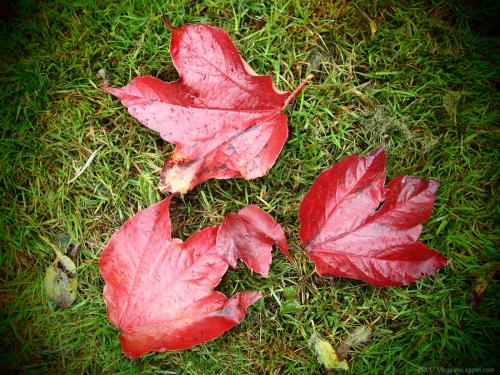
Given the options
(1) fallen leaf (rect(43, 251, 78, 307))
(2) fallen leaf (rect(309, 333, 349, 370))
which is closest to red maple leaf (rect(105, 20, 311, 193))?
(1) fallen leaf (rect(43, 251, 78, 307))

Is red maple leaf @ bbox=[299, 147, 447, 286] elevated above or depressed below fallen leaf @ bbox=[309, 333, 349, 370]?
above

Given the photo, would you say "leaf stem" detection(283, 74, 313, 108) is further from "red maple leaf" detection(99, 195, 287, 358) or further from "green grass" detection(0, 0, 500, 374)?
"red maple leaf" detection(99, 195, 287, 358)

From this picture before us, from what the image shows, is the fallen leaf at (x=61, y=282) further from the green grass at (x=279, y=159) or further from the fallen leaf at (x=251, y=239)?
the fallen leaf at (x=251, y=239)


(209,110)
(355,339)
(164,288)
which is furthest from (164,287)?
(355,339)

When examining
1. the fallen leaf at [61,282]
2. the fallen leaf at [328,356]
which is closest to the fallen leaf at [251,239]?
the fallen leaf at [328,356]

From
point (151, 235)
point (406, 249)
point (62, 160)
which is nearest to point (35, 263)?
point (62, 160)

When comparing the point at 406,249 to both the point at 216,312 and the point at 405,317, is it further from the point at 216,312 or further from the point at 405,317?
the point at 216,312
